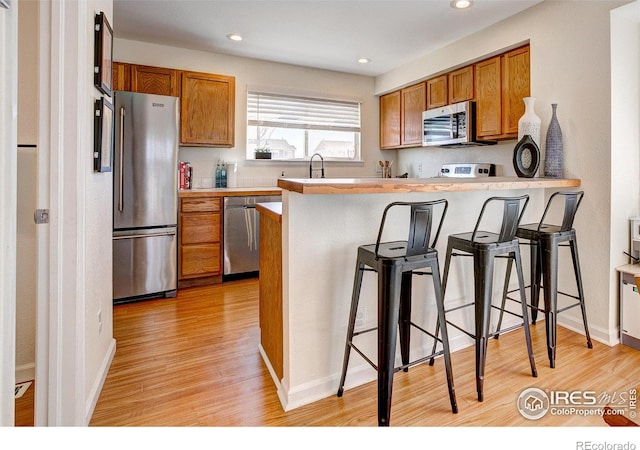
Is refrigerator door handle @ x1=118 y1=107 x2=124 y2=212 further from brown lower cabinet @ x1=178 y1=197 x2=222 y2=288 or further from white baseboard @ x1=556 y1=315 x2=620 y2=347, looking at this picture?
white baseboard @ x1=556 y1=315 x2=620 y2=347

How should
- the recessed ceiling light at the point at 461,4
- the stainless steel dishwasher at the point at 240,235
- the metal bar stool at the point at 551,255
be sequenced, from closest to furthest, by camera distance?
the metal bar stool at the point at 551,255 → the recessed ceiling light at the point at 461,4 → the stainless steel dishwasher at the point at 240,235

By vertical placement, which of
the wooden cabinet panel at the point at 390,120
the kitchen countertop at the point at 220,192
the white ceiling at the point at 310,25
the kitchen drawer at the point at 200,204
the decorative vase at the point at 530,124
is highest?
the white ceiling at the point at 310,25

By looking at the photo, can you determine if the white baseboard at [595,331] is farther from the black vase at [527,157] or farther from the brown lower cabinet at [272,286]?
the brown lower cabinet at [272,286]

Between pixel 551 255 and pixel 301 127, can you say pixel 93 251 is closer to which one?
pixel 551 255

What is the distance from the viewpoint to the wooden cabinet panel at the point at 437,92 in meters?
3.99

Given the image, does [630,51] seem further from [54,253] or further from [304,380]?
[54,253]

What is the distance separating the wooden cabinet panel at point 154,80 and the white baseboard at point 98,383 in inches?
102

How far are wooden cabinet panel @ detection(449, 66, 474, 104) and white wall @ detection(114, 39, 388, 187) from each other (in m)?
1.41

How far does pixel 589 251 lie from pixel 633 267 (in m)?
0.26

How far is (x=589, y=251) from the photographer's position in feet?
8.33

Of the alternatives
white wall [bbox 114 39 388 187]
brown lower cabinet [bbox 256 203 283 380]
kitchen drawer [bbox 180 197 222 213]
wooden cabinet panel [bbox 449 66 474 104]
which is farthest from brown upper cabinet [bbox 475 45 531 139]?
kitchen drawer [bbox 180 197 222 213]

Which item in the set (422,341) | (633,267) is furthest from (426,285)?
(633,267)

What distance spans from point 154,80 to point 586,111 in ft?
12.6

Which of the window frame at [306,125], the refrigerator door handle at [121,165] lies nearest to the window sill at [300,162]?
the window frame at [306,125]
